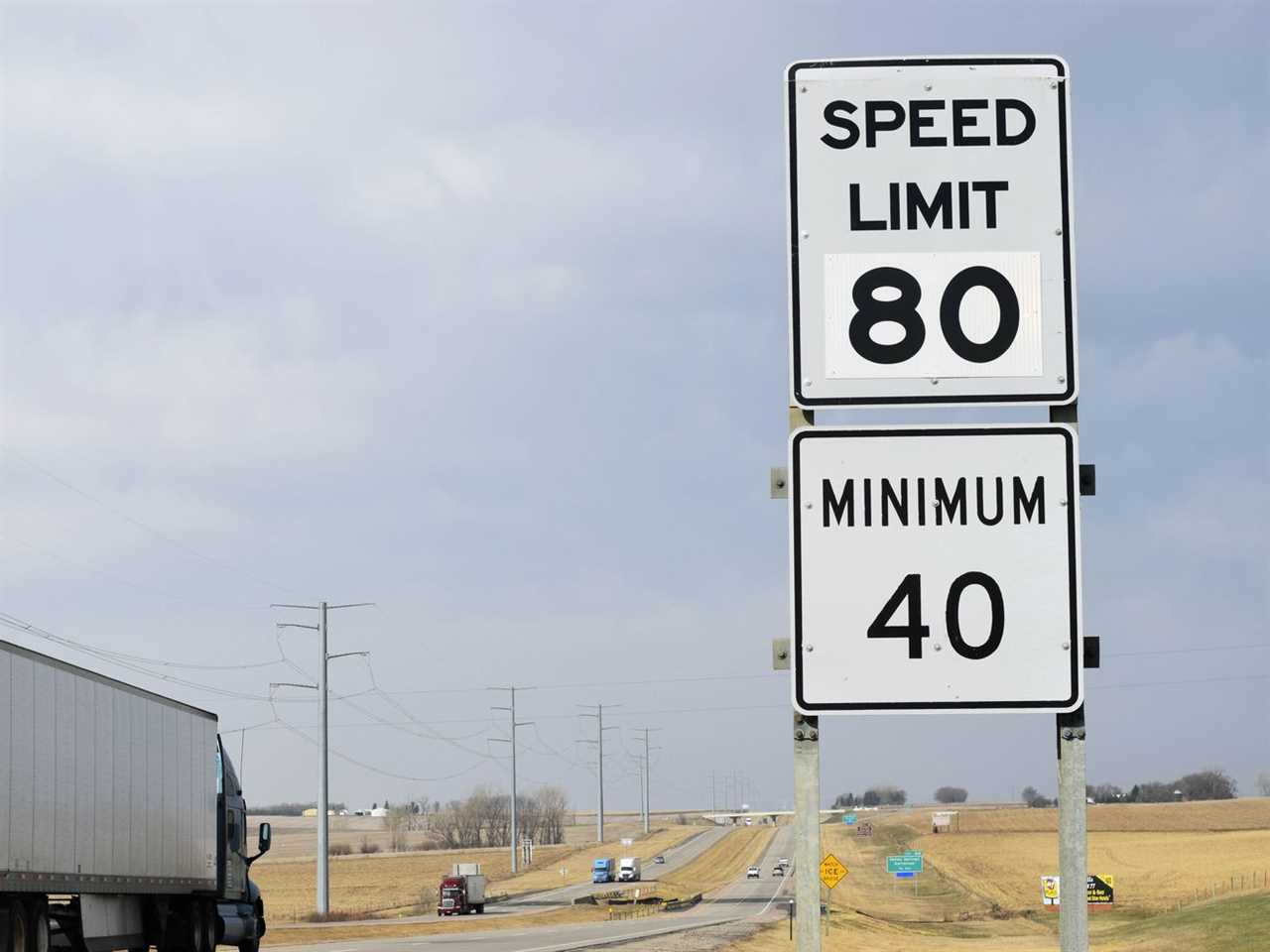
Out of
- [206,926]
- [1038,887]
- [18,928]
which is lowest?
[1038,887]

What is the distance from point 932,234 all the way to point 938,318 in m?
0.23

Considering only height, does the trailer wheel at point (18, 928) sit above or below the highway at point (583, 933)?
above

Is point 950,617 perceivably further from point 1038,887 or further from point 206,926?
point 1038,887

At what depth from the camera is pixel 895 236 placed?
14.6 ft

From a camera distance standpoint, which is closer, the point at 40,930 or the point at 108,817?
the point at 40,930

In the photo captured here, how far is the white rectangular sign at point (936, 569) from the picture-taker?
4293 millimetres

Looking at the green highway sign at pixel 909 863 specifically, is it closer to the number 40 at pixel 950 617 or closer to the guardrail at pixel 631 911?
the guardrail at pixel 631 911

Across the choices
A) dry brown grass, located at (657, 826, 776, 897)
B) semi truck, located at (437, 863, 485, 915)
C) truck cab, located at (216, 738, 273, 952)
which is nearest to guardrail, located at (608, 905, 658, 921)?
semi truck, located at (437, 863, 485, 915)

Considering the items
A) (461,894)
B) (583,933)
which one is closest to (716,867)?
(461,894)

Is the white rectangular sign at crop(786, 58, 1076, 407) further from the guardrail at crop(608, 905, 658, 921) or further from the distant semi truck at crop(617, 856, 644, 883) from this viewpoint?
the distant semi truck at crop(617, 856, 644, 883)

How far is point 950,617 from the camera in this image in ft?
14.1

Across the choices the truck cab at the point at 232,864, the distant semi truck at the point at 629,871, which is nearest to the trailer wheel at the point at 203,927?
the truck cab at the point at 232,864

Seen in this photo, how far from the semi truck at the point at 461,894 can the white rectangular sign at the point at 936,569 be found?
Result: 80412 mm

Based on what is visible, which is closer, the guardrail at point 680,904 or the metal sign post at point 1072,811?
the metal sign post at point 1072,811
